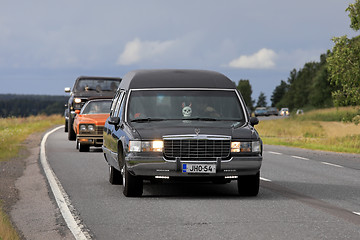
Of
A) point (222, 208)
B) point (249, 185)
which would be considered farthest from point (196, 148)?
point (249, 185)

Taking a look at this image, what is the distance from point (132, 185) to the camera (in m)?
10.4

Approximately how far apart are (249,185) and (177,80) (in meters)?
2.14

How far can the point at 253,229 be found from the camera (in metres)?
7.65

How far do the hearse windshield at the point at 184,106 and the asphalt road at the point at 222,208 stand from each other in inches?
47.3

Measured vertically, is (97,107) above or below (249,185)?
above

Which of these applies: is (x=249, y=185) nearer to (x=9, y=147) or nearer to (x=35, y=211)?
(x=35, y=211)

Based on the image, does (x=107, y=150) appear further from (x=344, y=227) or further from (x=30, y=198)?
(x=344, y=227)

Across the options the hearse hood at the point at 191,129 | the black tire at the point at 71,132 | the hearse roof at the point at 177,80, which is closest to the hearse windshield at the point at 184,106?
the hearse roof at the point at 177,80

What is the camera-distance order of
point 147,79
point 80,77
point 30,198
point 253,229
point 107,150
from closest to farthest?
point 253,229 < point 30,198 < point 147,79 < point 107,150 < point 80,77

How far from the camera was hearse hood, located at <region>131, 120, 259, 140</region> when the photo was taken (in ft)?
33.0

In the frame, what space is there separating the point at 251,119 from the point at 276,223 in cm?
320

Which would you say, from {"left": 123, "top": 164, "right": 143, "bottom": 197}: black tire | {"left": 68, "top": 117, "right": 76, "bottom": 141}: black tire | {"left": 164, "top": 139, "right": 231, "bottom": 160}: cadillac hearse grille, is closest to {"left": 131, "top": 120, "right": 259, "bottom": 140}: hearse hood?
{"left": 164, "top": 139, "right": 231, "bottom": 160}: cadillac hearse grille

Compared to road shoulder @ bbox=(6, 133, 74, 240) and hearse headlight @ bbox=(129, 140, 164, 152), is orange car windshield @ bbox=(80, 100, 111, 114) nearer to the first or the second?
road shoulder @ bbox=(6, 133, 74, 240)

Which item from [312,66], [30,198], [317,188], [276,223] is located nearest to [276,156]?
[317,188]
